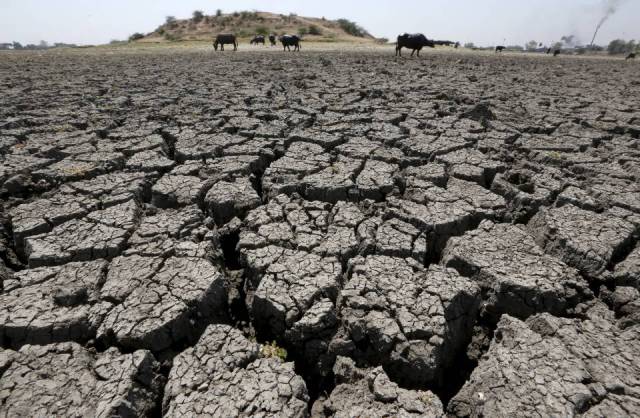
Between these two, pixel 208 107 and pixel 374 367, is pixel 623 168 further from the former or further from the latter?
pixel 208 107

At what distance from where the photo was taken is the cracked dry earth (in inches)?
63.3

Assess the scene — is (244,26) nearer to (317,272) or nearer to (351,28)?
(351,28)

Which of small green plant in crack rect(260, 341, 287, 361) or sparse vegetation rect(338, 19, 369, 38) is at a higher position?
sparse vegetation rect(338, 19, 369, 38)

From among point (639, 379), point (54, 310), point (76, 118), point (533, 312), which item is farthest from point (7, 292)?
point (76, 118)

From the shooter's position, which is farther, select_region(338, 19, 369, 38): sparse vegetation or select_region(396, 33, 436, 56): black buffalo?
select_region(338, 19, 369, 38): sparse vegetation

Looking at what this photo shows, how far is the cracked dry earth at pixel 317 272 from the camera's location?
1607 mm

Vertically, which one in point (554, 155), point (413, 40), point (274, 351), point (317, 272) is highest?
point (413, 40)

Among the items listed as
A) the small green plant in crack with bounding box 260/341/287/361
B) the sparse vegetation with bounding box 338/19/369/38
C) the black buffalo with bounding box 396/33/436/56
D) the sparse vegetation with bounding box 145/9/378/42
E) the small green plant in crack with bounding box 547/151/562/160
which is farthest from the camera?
the sparse vegetation with bounding box 338/19/369/38

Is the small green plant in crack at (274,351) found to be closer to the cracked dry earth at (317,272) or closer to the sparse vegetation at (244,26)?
the cracked dry earth at (317,272)

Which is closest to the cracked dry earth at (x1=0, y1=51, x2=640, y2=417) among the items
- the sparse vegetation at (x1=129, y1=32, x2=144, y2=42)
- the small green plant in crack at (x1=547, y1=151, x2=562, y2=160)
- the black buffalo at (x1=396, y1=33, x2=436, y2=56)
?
the small green plant in crack at (x1=547, y1=151, x2=562, y2=160)

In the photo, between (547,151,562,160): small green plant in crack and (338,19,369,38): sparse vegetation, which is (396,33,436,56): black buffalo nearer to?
(547,151,562,160): small green plant in crack

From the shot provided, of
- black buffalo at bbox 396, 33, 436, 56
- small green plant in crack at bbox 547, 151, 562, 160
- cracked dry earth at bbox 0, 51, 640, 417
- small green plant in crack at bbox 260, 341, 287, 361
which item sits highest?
black buffalo at bbox 396, 33, 436, 56

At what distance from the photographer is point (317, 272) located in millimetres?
2234

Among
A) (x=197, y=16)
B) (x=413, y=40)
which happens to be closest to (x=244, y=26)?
(x=197, y=16)
